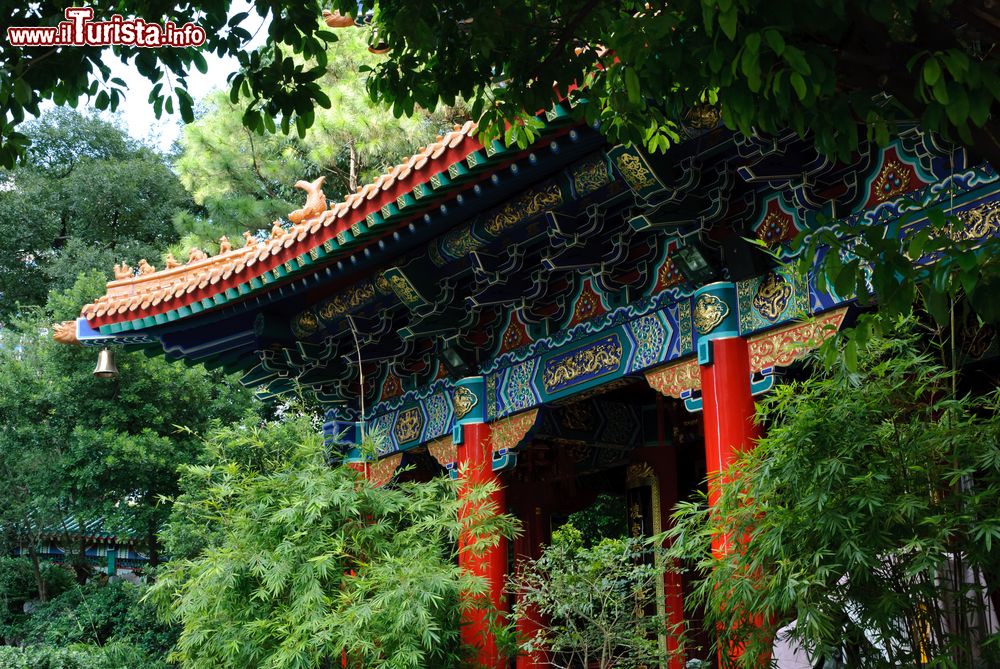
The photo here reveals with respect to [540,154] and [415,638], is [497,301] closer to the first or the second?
[540,154]

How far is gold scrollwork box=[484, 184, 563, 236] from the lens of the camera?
5949 mm

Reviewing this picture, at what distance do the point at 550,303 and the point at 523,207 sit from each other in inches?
38.3

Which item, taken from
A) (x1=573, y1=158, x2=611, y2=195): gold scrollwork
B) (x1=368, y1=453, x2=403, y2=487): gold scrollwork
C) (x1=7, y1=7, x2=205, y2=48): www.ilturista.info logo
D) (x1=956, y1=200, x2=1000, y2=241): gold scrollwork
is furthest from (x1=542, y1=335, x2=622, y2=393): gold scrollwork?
(x1=7, y1=7, x2=205, y2=48): www.ilturista.info logo

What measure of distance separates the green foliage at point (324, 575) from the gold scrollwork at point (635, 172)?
1973 millimetres

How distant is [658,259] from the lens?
6.13 metres

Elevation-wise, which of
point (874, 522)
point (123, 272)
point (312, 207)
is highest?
point (312, 207)

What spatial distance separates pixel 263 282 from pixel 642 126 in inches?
151

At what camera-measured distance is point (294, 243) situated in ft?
22.2

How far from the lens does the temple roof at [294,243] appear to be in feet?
18.9

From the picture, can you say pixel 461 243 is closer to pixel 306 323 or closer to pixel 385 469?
pixel 306 323

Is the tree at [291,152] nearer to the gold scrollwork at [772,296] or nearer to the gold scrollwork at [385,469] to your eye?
the gold scrollwork at [385,469]

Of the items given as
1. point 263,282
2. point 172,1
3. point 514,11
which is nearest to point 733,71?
point 514,11

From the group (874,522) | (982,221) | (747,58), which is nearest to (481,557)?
(874,522)

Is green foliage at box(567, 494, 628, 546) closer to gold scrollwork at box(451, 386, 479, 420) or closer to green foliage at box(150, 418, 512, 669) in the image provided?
gold scrollwork at box(451, 386, 479, 420)
